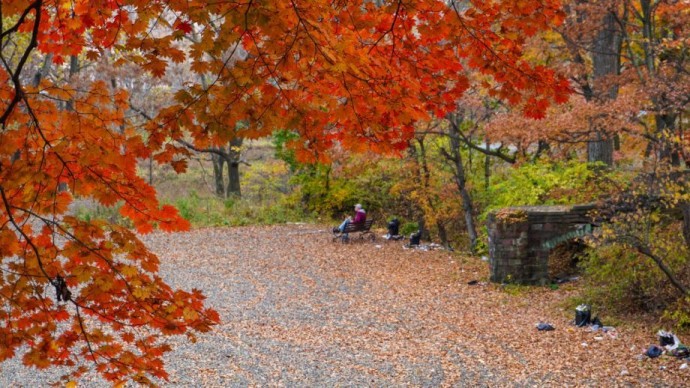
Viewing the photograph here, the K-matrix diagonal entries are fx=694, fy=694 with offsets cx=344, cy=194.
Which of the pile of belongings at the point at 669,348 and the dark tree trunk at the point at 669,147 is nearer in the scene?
the pile of belongings at the point at 669,348

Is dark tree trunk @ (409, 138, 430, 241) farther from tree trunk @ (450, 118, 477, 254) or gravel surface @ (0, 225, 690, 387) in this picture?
gravel surface @ (0, 225, 690, 387)

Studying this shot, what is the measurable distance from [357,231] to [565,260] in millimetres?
4784

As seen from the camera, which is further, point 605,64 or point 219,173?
point 219,173

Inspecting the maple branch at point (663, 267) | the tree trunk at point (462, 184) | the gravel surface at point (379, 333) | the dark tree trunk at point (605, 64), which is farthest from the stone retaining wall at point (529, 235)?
the tree trunk at point (462, 184)

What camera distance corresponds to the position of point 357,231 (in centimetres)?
1480

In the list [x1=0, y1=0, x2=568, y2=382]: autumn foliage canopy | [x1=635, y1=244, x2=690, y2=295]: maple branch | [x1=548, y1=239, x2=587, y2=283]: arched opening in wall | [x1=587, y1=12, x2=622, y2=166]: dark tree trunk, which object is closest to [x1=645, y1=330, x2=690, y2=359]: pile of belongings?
[x1=635, y1=244, x2=690, y2=295]: maple branch

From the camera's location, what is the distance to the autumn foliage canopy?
9.82ft

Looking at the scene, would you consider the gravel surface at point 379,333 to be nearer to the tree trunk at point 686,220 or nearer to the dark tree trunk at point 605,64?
the tree trunk at point 686,220

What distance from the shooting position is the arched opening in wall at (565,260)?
11092mm

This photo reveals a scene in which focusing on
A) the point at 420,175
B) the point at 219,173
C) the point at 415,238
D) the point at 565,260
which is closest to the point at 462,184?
the point at 420,175

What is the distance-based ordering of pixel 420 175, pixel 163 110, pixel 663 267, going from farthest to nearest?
pixel 420 175, pixel 663 267, pixel 163 110

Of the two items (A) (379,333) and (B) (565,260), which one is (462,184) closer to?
(B) (565,260)

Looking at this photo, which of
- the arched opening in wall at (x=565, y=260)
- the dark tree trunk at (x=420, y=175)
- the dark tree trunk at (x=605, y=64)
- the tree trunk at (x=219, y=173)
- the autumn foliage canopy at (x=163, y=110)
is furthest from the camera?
the tree trunk at (x=219, y=173)

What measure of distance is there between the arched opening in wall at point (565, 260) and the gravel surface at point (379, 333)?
89cm
